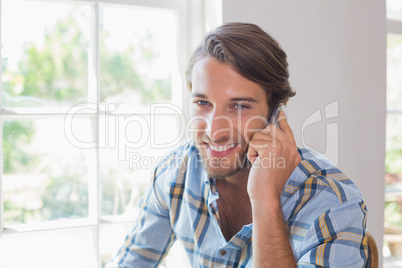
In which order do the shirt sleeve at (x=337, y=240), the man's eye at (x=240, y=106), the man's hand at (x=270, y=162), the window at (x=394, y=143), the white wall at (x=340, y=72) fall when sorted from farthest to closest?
the window at (x=394, y=143) → the white wall at (x=340, y=72) → the man's eye at (x=240, y=106) → the man's hand at (x=270, y=162) → the shirt sleeve at (x=337, y=240)

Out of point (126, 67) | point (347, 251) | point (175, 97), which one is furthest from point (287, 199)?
point (126, 67)

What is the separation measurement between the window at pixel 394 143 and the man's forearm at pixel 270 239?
4.52 feet

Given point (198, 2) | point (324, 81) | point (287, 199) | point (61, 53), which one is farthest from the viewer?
point (324, 81)

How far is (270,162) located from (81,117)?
74cm

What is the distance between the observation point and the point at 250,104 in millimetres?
1269

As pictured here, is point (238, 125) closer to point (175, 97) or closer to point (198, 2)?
point (175, 97)

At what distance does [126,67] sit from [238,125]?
0.61 m

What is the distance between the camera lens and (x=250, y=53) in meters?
1.23

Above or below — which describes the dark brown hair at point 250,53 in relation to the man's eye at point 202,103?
above

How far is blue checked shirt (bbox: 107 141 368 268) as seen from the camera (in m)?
1.03

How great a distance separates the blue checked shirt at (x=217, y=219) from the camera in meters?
1.03

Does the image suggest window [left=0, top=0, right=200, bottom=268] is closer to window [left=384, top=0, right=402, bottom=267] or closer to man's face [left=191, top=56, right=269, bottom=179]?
man's face [left=191, top=56, right=269, bottom=179]

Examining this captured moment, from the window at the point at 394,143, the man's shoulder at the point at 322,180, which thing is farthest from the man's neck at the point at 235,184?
the window at the point at 394,143

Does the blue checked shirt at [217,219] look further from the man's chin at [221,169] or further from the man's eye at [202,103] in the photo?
the man's eye at [202,103]
